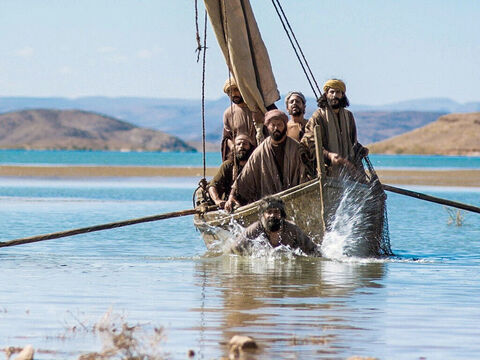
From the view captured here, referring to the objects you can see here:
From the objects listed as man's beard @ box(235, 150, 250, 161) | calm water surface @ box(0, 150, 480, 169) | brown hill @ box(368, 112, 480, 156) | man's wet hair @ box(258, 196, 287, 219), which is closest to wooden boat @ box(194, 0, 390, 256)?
man's wet hair @ box(258, 196, 287, 219)

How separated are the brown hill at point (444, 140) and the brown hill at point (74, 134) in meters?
42.3

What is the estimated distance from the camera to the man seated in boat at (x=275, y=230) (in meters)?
12.2

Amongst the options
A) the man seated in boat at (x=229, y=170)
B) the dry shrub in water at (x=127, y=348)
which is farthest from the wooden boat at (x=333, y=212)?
the dry shrub in water at (x=127, y=348)

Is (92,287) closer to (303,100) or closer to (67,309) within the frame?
(67,309)

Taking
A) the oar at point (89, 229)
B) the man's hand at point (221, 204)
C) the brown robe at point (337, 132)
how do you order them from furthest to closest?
the man's hand at point (221, 204)
the oar at point (89, 229)
the brown robe at point (337, 132)

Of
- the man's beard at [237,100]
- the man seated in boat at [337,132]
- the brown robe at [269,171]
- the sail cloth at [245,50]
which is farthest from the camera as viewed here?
the man's beard at [237,100]

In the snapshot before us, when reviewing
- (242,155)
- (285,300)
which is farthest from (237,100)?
(285,300)

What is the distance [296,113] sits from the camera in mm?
13969

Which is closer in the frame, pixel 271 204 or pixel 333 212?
pixel 271 204

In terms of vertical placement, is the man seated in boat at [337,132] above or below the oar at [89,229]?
above

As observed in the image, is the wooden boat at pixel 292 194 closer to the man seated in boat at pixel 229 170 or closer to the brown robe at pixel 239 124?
the brown robe at pixel 239 124

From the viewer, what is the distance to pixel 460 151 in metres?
118

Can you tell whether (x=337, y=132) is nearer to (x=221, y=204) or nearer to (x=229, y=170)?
(x=229, y=170)

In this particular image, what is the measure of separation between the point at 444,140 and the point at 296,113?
365ft
